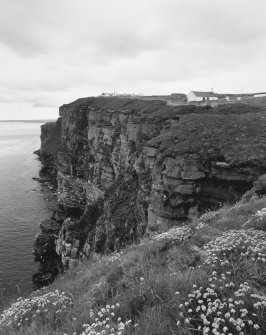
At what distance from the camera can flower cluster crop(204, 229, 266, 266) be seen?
28.3ft

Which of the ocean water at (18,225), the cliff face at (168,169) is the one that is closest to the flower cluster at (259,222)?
the ocean water at (18,225)

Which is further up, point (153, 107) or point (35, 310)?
point (153, 107)

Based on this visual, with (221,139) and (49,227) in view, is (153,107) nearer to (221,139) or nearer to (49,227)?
(49,227)

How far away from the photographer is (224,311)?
6.72 m

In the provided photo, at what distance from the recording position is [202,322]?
6676 mm

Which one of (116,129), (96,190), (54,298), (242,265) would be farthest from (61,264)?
(242,265)

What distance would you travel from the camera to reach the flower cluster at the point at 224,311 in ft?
20.1

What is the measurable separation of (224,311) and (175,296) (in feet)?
4.19

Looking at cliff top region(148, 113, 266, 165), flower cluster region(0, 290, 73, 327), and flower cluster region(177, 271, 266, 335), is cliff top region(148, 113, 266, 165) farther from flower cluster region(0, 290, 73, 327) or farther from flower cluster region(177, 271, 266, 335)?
flower cluster region(177, 271, 266, 335)

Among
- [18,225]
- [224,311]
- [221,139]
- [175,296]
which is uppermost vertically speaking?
[221,139]

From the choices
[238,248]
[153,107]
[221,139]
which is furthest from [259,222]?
[153,107]

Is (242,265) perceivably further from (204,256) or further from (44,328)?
(44,328)

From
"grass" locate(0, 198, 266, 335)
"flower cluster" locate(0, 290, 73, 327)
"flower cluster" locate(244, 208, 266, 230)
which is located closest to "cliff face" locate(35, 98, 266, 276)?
"flower cluster" locate(244, 208, 266, 230)

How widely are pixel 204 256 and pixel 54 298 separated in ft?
16.5
